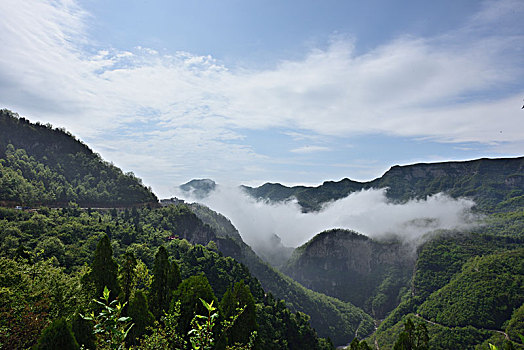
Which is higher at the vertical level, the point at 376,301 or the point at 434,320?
the point at 434,320

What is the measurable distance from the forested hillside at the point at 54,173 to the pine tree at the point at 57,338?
69.7 meters

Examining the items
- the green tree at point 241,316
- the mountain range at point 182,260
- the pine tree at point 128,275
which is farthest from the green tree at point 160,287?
the green tree at point 241,316

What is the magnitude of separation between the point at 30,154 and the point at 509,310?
162748 millimetres

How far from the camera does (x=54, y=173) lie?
295ft

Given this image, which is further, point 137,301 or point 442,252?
point 442,252

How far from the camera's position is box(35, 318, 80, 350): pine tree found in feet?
36.3

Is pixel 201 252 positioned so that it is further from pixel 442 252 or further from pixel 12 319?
pixel 442 252

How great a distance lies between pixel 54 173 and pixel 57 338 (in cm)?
9812

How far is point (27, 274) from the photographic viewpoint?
18.9 meters

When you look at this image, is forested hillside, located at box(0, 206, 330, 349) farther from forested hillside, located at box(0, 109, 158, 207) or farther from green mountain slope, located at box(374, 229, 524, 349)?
green mountain slope, located at box(374, 229, 524, 349)

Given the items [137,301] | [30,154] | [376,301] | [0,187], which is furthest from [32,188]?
[376,301]

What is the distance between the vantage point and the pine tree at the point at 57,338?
11055 millimetres

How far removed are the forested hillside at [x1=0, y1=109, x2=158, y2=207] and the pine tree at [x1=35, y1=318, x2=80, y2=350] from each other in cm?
6966

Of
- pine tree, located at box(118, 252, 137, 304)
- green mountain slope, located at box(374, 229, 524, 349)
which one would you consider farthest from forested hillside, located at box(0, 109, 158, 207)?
green mountain slope, located at box(374, 229, 524, 349)
